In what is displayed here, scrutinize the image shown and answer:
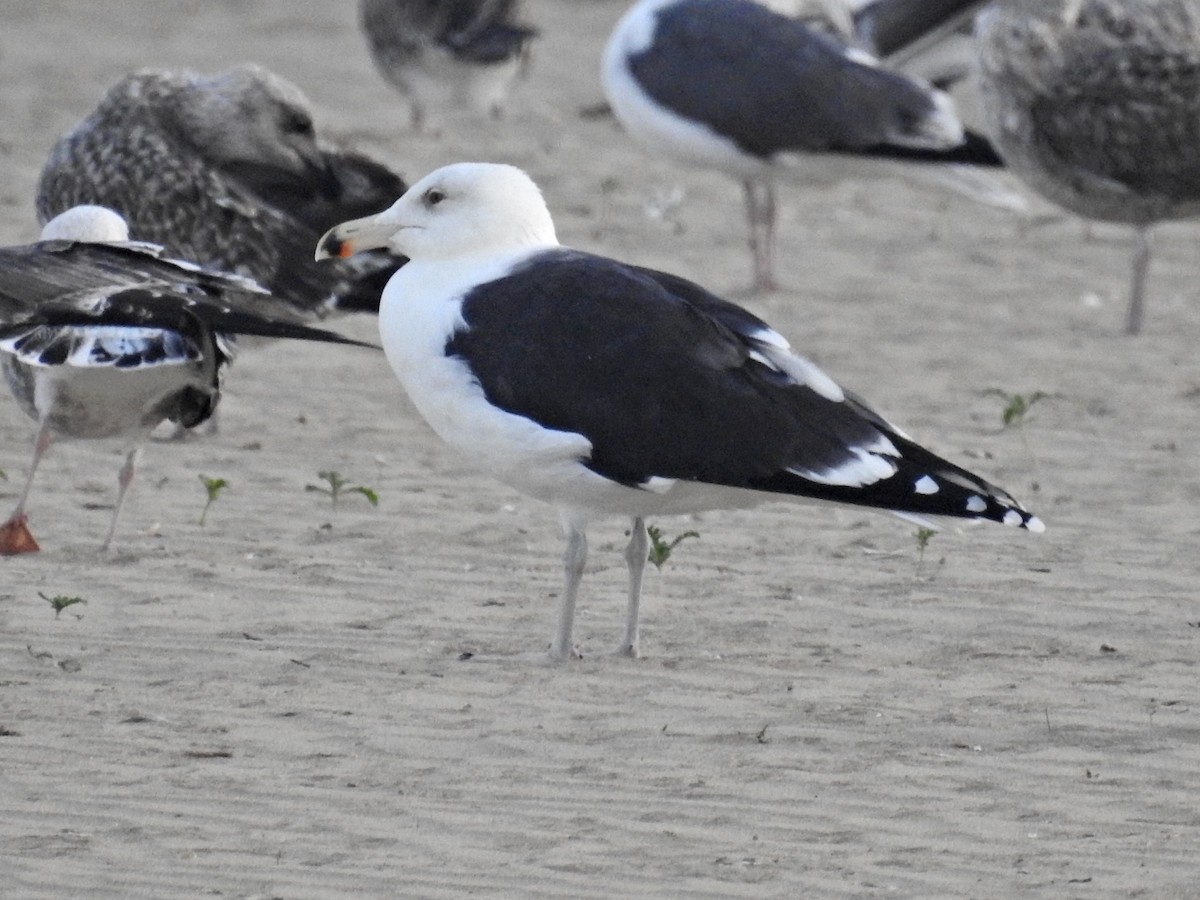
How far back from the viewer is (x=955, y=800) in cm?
→ 489

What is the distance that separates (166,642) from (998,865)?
7.69 ft

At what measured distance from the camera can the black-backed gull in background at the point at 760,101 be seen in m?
11.0

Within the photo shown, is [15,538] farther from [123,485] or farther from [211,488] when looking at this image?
[211,488]

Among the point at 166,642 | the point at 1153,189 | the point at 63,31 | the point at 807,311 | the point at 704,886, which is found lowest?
the point at 63,31

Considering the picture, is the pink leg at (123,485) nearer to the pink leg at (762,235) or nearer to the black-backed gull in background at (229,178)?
the black-backed gull in background at (229,178)

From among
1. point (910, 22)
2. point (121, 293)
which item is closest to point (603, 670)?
point (121, 293)

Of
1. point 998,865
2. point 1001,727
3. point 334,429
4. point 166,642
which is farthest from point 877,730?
point 334,429

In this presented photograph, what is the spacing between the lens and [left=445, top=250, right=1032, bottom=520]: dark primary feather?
5527mm

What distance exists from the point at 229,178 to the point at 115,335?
2.28 metres

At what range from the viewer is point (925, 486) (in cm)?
545

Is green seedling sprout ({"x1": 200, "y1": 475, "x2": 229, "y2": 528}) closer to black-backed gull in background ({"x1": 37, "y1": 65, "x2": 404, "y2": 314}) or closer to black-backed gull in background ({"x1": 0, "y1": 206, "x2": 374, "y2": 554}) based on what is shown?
black-backed gull in background ({"x1": 0, "y1": 206, "x2": 374, "y2": 554})

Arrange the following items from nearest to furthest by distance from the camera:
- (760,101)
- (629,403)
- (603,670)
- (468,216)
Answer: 1. (629,403)
2. (603,670)
3. (468,216)
4. (760,101)

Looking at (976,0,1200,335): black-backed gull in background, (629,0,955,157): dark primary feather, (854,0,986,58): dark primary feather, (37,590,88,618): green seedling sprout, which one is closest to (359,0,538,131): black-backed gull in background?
(854,0,986,58): dark primary feather

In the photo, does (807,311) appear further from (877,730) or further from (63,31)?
(63,31)
